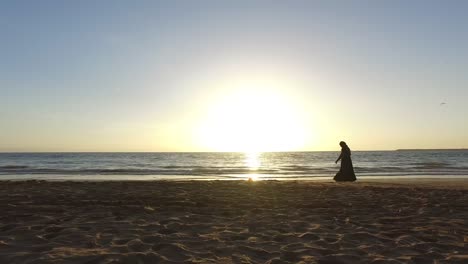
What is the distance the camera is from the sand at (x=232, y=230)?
487cm

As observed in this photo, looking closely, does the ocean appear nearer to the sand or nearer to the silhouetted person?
the silhouetted person

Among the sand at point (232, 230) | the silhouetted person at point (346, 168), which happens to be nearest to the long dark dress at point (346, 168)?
the silhouetted person at point (346, 168)

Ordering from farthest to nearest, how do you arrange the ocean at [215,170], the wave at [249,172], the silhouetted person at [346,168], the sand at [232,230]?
1. the wave at [249,172]
2. the ocean at [215,170]
3. the silhouetted person at [346,168]
4. the sand at [232,230]

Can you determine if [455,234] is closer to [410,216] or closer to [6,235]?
[410,216]

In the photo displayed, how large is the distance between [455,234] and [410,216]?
1627 millimetres

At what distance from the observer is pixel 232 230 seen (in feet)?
20.8

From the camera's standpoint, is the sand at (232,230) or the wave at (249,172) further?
the wave at (249,172)

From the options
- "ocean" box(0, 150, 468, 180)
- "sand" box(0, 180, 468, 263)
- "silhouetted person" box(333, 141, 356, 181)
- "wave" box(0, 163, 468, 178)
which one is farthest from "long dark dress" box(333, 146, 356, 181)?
"wave" box(0, 163, 468, 178)

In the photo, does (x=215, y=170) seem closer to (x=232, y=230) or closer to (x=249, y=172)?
(x=249, y=172)

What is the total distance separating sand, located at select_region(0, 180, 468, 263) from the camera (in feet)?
16.0

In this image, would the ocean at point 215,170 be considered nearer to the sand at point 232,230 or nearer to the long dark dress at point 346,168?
Result: the long dark dress at point 346,168

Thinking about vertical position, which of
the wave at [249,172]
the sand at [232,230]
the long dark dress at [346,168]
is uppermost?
the long dark dress at [346,168]

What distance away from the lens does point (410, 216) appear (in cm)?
771

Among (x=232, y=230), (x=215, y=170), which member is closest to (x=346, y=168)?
(x=232, y=230)
